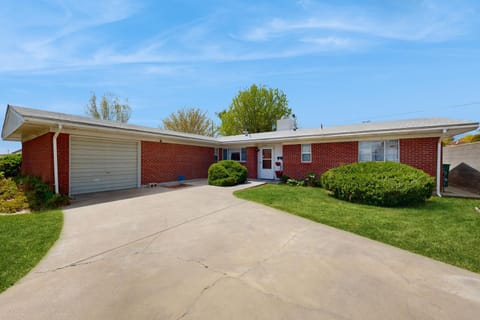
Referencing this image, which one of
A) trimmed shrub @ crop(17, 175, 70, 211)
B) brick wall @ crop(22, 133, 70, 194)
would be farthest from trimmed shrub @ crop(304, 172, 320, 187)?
brick wall @ crop(22, 133, 70, 194)

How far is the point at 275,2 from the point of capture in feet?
23.6

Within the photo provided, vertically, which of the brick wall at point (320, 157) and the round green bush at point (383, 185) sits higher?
the brick wall at point (320, 157)

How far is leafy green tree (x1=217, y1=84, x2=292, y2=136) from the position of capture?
28.4 meters

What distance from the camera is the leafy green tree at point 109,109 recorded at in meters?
23.9

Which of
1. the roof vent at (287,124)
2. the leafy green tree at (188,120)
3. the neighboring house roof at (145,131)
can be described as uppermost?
the leafy green tree at (188,120)

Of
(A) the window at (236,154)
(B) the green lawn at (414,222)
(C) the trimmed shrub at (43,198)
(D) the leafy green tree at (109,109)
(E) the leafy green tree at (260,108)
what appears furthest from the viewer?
(E) the leafy green tree at (260,108)

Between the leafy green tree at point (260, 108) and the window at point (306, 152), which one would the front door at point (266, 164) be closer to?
the window at point (306, 152)

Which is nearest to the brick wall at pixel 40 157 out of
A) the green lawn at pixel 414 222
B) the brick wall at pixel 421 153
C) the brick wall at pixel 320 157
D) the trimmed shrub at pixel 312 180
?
the green lawn at pixel 414 222

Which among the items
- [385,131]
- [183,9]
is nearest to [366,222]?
[385,131]

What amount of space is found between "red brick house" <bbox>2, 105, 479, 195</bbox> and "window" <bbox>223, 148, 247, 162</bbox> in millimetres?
529

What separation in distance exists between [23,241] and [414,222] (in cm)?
840

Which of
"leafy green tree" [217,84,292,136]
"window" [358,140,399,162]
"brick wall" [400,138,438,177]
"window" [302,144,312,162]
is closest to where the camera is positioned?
"brick wall" [400,138,438,177]

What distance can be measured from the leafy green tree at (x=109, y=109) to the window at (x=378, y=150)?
25385 mm

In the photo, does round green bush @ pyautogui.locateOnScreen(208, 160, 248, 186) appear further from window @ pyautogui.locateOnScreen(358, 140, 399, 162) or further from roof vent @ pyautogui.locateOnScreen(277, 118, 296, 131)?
roof vent @ pyautogui.locateOnScreen(277, 118, 296, 131)
